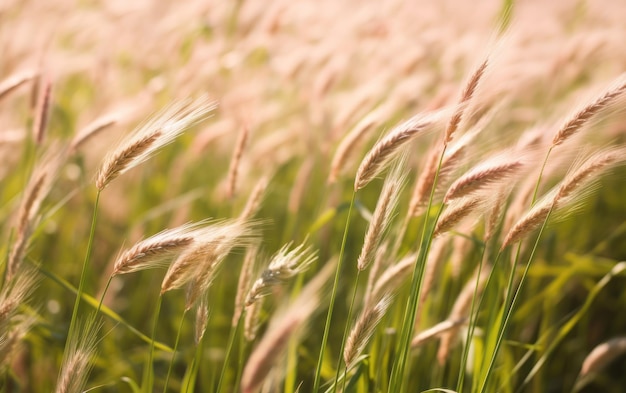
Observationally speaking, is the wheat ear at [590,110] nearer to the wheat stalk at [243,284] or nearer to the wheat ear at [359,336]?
the wheat ear at [359,336]

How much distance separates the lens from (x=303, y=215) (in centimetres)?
251

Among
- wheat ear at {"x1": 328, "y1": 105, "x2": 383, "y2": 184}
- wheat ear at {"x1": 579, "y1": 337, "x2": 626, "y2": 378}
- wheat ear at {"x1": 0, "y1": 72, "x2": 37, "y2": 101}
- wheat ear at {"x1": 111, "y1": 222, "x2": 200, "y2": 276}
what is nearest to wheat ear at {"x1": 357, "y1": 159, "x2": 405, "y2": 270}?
wheat ear at {"x1": 111, "y1": 222, "x2": 200, "y2": 276}

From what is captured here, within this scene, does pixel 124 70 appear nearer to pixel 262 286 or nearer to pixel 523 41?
pixel 523 41

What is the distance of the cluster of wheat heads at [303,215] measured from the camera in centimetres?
109

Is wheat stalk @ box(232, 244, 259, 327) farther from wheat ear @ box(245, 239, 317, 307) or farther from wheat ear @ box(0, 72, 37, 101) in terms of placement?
wheat ear @ box(0, 72, 37, 101)

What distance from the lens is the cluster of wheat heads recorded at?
3.59 ft

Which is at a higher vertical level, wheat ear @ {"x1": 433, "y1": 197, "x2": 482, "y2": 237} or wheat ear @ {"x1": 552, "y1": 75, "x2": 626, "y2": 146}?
wheat ear @ {"x1": 552, "y1": 75, "x2": 626, "y2": 146}

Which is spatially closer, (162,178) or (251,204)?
(251,204)

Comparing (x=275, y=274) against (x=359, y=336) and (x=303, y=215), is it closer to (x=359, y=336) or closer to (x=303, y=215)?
(x=359, y=336)

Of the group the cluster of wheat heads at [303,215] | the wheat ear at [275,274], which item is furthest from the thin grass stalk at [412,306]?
the wheat ear at [275,274]

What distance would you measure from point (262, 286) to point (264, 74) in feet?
9.37

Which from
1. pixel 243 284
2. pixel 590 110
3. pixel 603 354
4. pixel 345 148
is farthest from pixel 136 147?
pixel 603 354

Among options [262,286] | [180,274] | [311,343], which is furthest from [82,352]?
[311,343]

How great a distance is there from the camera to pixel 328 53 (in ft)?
9.32
